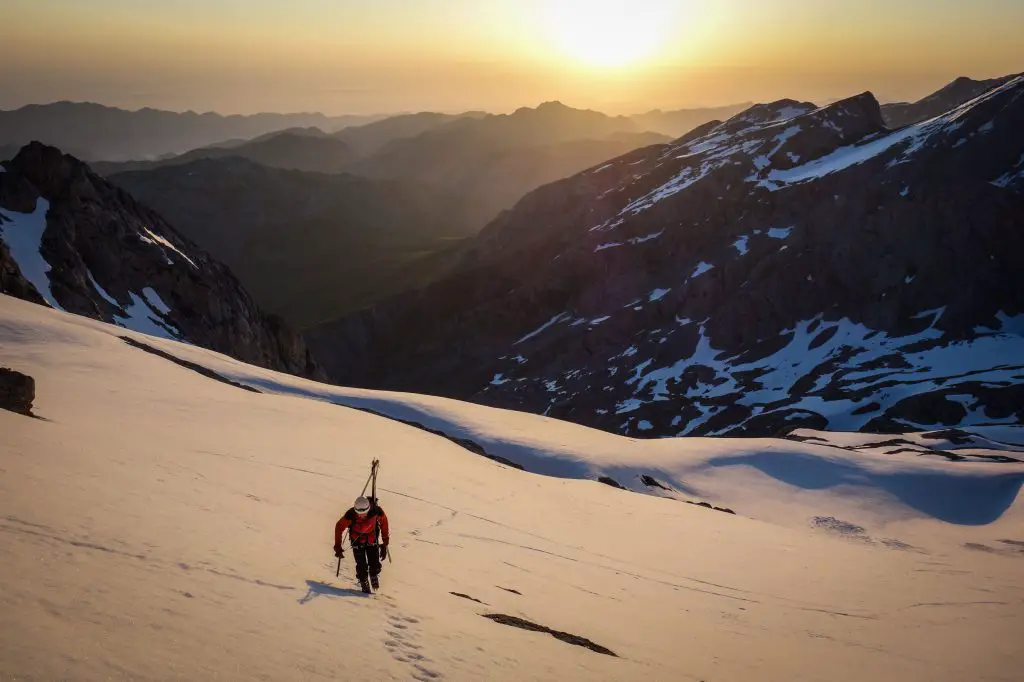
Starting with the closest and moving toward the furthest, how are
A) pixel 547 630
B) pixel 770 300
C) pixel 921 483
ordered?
1. pixel 547 630
2. pixel 921 483
3. pixel 770 300

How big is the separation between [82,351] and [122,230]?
60.9 meters

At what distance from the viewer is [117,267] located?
247ft

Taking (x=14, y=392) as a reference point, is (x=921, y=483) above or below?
below

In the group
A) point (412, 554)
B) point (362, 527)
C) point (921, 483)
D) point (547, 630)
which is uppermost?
point (921, 483)

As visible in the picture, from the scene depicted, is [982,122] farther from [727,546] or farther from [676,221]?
[727,546]

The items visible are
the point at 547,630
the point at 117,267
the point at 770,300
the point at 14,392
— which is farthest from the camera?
the point at 770,300

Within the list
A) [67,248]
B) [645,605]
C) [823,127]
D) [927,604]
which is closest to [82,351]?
[645,605]

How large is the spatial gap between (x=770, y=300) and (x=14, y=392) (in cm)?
12330

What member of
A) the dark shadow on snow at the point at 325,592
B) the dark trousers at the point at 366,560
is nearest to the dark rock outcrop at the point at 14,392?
the dark shadow on snow at the point at 325,592

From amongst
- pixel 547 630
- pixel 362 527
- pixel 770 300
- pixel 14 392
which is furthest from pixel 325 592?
pixel 770 300

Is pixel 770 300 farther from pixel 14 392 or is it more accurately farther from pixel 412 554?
pixel 14 392

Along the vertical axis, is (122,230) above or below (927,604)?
above

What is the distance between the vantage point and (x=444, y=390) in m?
142

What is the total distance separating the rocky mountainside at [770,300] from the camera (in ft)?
332
